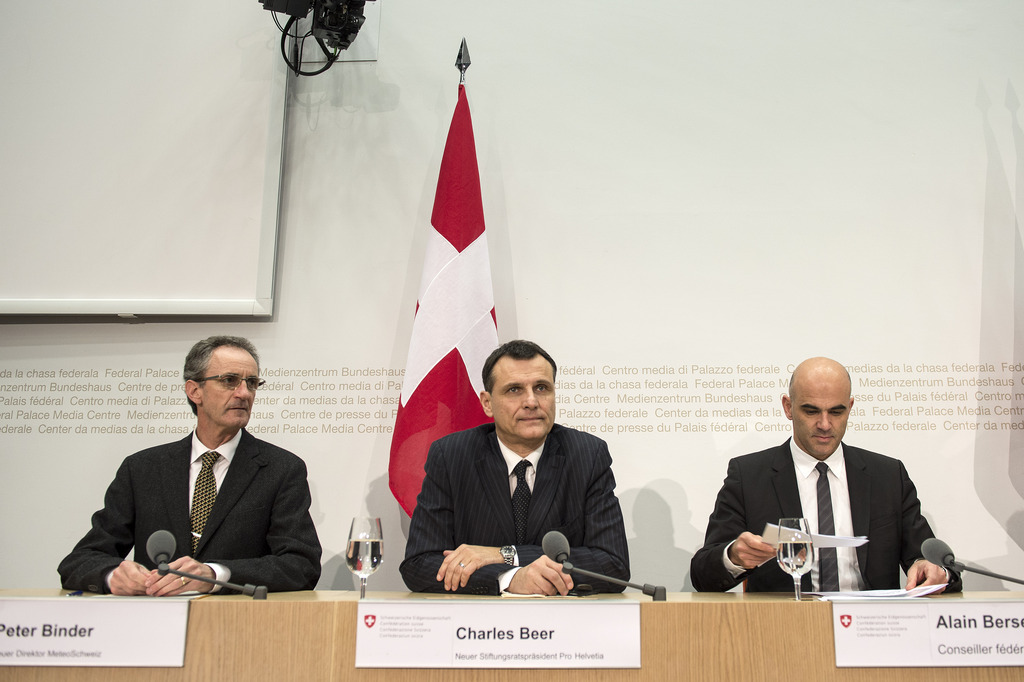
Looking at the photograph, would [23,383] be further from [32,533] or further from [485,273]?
[485,273]

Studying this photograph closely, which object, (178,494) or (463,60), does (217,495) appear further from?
(463,60)

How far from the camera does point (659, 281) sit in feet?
12.0

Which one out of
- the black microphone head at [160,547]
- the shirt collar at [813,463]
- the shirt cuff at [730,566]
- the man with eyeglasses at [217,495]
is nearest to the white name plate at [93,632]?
the black microphone head at [160,547]

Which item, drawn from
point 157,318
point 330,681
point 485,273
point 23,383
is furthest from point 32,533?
point 330,681

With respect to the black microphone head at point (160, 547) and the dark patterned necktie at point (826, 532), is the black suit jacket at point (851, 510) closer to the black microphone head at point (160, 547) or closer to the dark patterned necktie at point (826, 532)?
the dark patterned necktie at point (826, 532)

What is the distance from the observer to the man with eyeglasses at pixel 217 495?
8.32 ft

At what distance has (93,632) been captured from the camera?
1682 millimetres

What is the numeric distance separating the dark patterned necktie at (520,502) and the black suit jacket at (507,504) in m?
0.03

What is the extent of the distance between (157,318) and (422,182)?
4.47 ft

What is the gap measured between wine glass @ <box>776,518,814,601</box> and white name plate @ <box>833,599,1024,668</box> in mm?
163

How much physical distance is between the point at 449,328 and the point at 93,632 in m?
1.88

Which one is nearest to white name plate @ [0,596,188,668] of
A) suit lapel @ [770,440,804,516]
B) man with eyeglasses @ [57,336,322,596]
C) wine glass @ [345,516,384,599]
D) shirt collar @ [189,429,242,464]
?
wine glass @ [345,516,384,599]

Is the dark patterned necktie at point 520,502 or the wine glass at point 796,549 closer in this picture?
the wine glass at point 796,549

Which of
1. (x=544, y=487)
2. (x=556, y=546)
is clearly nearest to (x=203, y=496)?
(x=544, y=487)
